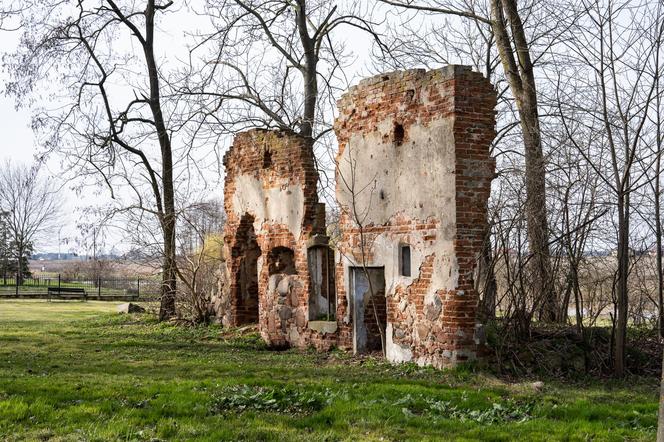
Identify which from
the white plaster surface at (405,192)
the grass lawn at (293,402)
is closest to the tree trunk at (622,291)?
the grass lawn at (293,402)

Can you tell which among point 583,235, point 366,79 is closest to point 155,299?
point 366,79

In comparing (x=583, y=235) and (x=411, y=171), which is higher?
(x=411, y=171)

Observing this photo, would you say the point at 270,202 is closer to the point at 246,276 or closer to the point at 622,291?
the point at 246,276

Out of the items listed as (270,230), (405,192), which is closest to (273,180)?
(270,230)

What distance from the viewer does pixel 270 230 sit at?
1398 centimetres

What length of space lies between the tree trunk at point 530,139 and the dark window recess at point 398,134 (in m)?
1.90

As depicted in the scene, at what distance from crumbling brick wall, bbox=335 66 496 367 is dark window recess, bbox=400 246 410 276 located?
0.05m

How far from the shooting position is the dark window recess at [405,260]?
1052 cm

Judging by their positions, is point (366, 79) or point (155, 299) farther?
point (155, 299)

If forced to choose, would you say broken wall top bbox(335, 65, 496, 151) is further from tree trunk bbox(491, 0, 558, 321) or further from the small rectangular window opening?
the small rectangular window opening

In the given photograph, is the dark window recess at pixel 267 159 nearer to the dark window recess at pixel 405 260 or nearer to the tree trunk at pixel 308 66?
the dark window recess at pixel 405 260

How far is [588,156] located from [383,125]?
305 centimetres

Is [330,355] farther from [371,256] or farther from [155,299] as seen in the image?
[155,299]

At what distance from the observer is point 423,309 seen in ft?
33.1
